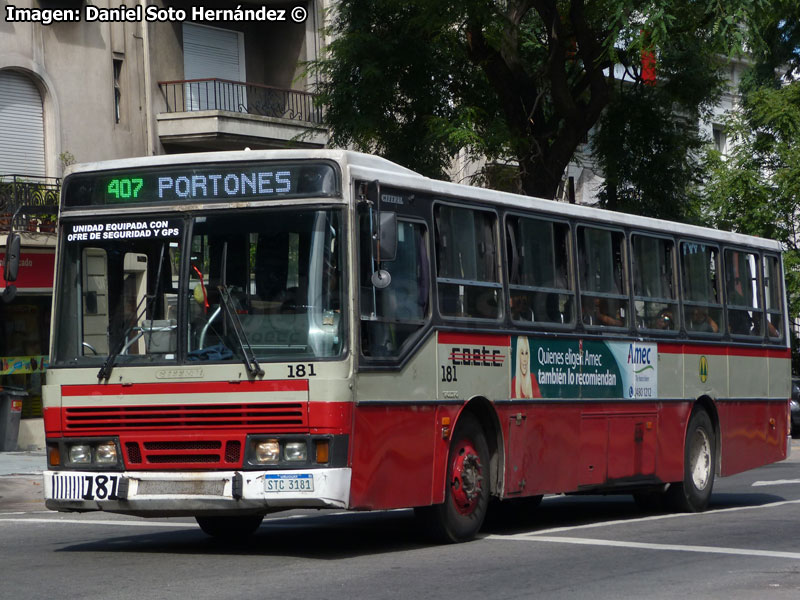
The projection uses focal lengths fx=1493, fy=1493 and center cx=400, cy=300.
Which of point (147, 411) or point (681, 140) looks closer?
point (147, 411)

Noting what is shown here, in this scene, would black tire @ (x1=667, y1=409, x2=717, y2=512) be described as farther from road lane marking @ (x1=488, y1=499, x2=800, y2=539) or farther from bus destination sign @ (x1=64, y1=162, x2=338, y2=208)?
bus destination sign @ (x1=64, y1=162, x2=338, y2=208)

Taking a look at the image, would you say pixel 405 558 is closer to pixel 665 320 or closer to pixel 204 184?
pixel 204 184

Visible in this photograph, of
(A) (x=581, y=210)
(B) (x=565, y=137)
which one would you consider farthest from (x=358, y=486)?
(B) (x=565, y=137)

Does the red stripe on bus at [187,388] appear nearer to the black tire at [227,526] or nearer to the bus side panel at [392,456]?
the bus side panel at [392,456]

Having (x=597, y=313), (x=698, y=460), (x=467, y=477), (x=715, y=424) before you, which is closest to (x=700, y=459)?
(x=698, y=460)

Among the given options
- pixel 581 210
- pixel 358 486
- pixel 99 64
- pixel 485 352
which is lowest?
pixel 358 486

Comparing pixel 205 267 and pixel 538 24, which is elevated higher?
pixel 538 24

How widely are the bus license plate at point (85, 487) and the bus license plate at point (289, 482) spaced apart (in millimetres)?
1149

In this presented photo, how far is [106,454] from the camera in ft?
34.6

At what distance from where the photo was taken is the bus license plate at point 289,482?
992cm

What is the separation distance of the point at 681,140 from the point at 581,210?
13.0 meters

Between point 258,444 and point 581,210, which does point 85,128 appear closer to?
point 581,210

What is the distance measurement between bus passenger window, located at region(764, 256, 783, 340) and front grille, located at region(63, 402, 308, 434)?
8.42 meters

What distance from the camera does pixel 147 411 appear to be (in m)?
10.4
